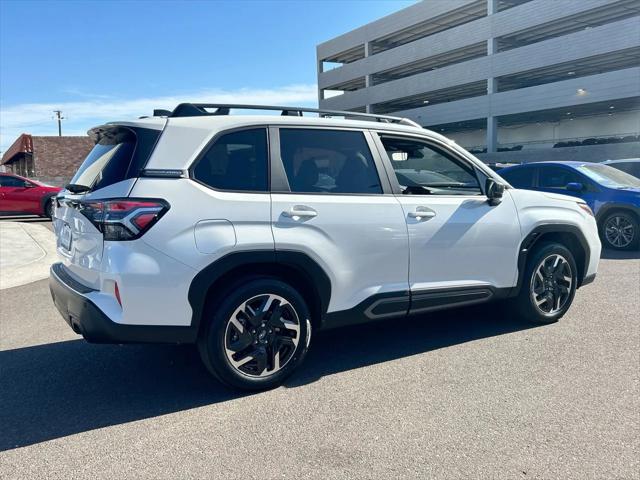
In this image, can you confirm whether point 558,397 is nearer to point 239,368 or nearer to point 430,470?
point 430,470

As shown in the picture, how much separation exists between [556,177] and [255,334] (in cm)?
805

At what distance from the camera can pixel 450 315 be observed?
551cm

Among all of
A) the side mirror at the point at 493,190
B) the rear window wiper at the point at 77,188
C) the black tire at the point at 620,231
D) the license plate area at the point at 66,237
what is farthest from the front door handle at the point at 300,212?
the black tire at the point at 620,231

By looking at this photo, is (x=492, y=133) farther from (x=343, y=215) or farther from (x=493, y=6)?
(x=343, y=215)

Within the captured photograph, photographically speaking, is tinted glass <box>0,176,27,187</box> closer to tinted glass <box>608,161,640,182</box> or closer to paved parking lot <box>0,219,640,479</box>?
paved parking lot <box>0,219,640,479</box>

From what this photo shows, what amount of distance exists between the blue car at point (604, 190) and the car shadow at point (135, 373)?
16.8ft

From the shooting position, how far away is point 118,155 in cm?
345

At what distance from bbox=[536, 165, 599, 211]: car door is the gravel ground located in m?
4.90

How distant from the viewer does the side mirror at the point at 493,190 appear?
450 centimetres

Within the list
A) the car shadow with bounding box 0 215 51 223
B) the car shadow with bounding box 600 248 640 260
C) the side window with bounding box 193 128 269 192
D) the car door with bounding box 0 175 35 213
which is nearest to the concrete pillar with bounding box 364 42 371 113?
the car shadow with bounding box 0 215 51 223

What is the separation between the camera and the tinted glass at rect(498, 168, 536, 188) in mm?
10078

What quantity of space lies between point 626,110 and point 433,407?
47.1m

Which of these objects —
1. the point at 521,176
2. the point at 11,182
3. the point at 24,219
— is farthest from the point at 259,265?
the point at 24,219

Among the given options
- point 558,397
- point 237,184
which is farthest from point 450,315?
point 237,184
